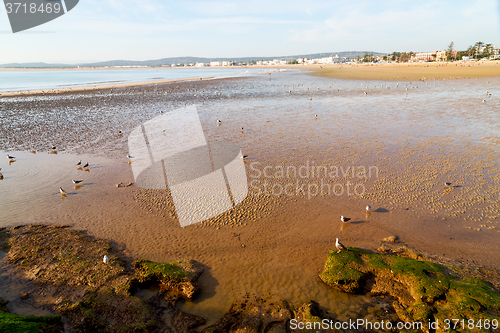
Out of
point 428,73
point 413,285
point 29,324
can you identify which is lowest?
point 413,285

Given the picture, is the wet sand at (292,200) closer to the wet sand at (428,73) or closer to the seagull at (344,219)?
the seagull at (344,219)

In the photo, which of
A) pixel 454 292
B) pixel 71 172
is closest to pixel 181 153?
pixel 71 172

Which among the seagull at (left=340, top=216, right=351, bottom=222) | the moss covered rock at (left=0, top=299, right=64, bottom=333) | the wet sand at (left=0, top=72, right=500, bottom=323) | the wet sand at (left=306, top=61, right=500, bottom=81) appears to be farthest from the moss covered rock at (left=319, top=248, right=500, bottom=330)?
the wet sand at (left=306, top=61, right=500, bottom=81)

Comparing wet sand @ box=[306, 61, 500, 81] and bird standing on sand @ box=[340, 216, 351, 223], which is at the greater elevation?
wet sand @ box=[306, 61, 500, 81]

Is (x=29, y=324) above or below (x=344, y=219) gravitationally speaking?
above

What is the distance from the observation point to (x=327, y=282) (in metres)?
7.50

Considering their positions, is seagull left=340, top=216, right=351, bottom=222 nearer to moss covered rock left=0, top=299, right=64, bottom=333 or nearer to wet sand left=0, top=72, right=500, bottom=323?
wet sand left=0, top=72, right=500, bottom=323

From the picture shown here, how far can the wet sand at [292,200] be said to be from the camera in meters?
8.40

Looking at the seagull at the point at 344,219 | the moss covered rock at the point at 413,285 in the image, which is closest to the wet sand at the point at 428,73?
the seagull at the point at 344,219

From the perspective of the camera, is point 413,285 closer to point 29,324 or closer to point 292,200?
point 292,200

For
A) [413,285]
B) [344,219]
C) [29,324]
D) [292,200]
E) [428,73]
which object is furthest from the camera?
[428,73]

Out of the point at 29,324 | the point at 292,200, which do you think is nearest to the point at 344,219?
the point at 292,200

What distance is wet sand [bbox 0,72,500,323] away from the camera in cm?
Answer: 840

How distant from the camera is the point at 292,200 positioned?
12.2 meters
